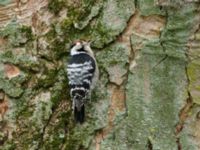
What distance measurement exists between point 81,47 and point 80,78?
0.23 metres

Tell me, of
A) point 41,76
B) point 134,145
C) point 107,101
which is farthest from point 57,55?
point 134,145

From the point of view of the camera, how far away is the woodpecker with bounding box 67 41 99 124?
3789 mm

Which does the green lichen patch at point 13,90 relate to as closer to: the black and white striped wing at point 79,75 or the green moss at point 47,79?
the green moss at point 47,79

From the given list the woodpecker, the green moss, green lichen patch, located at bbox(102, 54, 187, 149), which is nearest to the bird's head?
the woodpecker

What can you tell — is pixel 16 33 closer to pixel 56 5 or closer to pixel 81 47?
pixel 56 5

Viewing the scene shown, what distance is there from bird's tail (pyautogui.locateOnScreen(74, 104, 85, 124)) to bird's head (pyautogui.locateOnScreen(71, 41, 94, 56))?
1.04 feet

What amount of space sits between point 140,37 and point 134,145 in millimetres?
582

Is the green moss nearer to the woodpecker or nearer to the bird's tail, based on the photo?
the woodpecker

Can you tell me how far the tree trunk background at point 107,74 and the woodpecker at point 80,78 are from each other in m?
0.04

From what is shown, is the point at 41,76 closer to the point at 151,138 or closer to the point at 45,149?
the point at 45,149

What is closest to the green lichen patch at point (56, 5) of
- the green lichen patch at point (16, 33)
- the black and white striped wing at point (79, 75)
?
the green lichen patch at point (16, 33)

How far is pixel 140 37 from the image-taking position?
379cm

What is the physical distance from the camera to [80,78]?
397 cm

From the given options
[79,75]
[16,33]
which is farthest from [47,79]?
[16,33]
